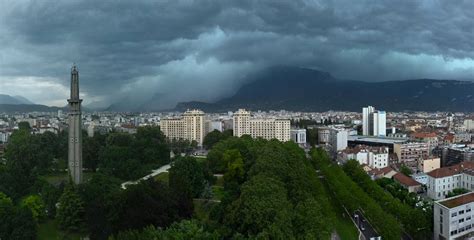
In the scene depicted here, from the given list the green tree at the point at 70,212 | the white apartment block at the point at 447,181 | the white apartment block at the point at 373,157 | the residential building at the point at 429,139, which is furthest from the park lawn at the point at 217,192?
the residential building at the point at 429,139

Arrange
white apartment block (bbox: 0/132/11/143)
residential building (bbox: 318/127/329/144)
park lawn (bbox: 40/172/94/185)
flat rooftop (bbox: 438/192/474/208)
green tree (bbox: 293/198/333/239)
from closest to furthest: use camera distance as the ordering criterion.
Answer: green tree (bbox: 293/198/333/239), flat rooftop (bbox: 438/192/474/208), park lawn (bbox: 40/172/94/185), white apartment block (bbox: 0/132/11/143), residential building (bbox: 318/127/329/144)

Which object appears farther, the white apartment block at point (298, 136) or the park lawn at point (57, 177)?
the white apartment block at point (298, 136)

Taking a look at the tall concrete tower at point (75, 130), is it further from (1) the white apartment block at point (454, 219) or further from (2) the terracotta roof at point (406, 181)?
(2) the terracotta roof at point (406, 181)

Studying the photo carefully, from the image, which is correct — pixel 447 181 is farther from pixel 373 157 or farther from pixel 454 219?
pixel 373 157

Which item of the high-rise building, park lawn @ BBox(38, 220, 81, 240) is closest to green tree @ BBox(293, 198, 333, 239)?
park lawn @ BBox(38, 220, 81, 240)

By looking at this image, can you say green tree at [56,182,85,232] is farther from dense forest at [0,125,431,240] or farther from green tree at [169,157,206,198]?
green tree at [169,157,206,198]

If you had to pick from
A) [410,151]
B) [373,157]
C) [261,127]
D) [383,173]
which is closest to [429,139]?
[410,151]
